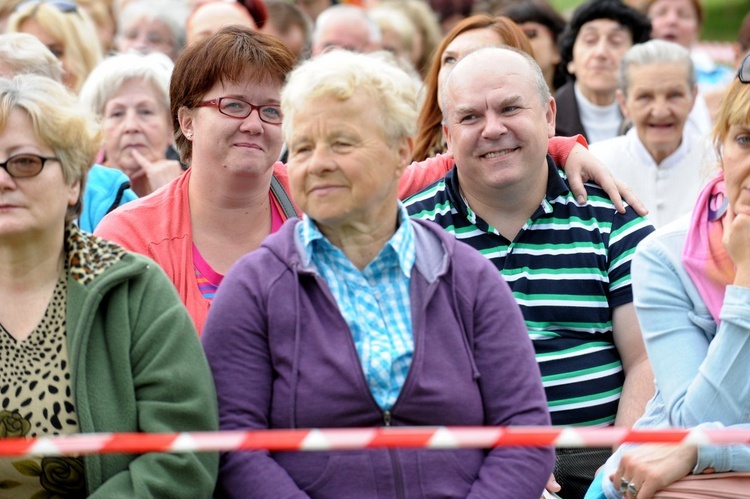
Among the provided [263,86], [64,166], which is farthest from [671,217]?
[64,166]

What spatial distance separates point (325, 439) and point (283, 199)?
1657 millimetres

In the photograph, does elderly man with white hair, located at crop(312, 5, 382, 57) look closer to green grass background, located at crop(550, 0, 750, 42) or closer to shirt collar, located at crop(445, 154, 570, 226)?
shirt collar, located at crop(445, 154, 570, 226)

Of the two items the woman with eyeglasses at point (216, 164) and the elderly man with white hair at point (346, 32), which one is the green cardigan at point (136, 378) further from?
the elderly man with white hair at point (346, 32)

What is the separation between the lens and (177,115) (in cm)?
451

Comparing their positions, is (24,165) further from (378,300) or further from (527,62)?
(527,62)

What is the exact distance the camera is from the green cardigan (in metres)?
3.20

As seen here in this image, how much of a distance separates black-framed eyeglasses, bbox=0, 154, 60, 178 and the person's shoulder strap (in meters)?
1.31

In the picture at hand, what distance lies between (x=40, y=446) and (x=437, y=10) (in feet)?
31.8

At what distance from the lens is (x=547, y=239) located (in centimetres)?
443

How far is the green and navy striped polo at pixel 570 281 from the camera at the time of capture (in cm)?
429

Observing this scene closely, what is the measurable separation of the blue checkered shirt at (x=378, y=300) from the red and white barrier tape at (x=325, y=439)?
0.54 ft

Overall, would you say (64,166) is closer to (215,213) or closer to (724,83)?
(215,213)

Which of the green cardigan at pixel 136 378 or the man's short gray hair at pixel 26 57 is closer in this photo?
the green cardigan at pixel 136 378

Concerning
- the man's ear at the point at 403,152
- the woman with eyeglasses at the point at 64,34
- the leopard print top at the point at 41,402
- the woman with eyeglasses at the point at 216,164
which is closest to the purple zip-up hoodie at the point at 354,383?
the man's ear at the point at 403,152
